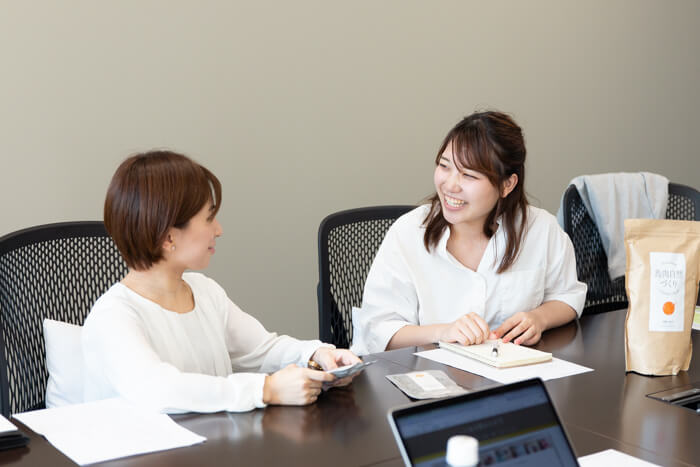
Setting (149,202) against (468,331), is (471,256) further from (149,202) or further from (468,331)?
(149,202)

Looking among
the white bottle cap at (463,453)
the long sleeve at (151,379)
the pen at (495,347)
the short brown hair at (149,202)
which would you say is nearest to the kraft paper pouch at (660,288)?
the pen at (495,347)

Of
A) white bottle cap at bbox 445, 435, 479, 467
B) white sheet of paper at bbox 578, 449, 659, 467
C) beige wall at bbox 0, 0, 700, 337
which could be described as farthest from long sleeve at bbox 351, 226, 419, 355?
white bottle cap at bbox 445, 435, 479, 467

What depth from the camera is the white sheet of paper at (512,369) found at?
1598mm

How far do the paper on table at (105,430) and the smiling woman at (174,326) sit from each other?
0.14 feet

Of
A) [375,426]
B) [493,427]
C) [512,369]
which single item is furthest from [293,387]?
[493,427]

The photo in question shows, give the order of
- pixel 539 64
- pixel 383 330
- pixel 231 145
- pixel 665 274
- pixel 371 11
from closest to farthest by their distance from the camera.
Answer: pixel 665 274 → pixel 383 330 → pixel 231 145 → pixel 371 11 → pixel 539 64

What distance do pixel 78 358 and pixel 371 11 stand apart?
2.17 m

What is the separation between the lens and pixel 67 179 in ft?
8.97

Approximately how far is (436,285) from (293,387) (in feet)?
2.64

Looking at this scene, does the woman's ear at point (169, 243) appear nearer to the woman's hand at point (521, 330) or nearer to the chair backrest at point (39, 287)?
the chair backrest at point (39, 287)

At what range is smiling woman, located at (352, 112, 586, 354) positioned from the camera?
81.5 inches

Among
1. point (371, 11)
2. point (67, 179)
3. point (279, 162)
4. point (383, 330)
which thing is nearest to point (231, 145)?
point (279, 162)

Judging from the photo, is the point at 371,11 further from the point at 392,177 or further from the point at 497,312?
the point at 497,312

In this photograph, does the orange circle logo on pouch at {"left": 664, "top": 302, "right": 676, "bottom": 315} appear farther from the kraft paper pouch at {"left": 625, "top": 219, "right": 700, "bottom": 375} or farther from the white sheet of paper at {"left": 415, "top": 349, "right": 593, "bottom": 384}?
Answer: the white sheet of paper at {"left": 415, "top": 349, "right": 593, "bottom": 384}
